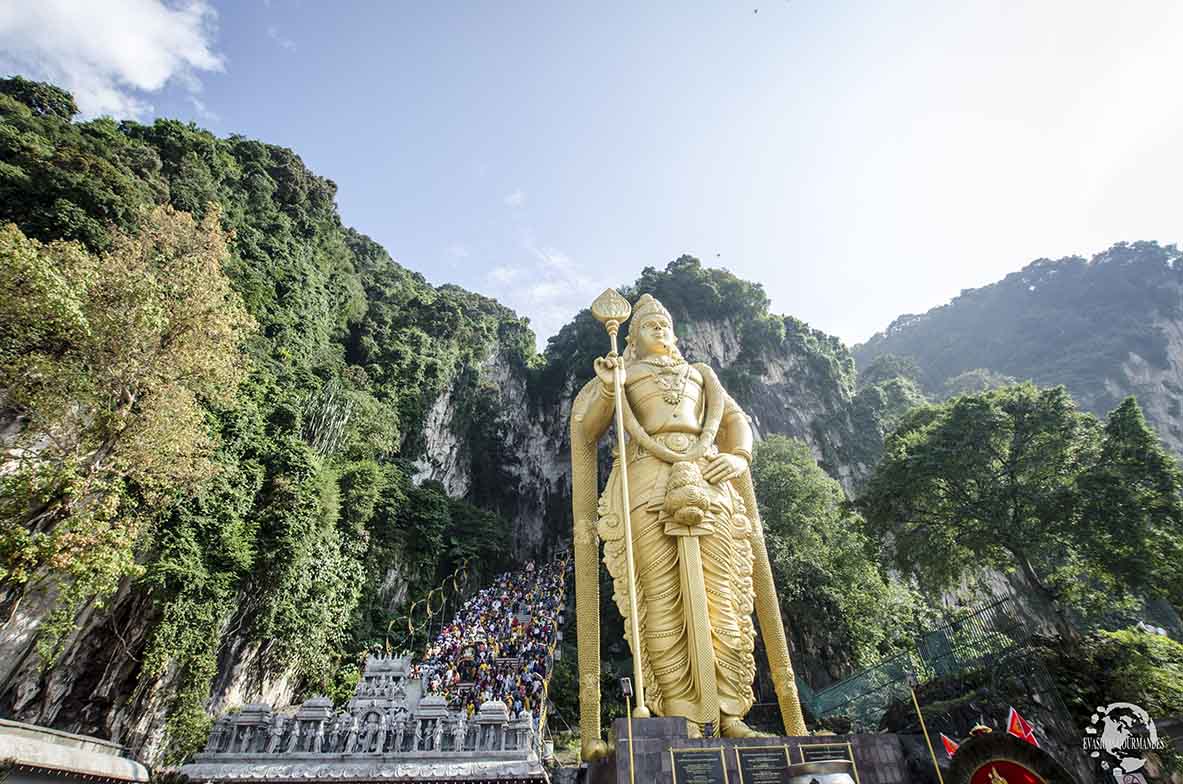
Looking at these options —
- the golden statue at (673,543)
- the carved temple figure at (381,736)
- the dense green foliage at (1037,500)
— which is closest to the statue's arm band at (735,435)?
the golden statue at (673,543)

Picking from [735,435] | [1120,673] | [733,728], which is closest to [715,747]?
[733,728]

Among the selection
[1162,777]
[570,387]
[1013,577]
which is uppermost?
[570,387]

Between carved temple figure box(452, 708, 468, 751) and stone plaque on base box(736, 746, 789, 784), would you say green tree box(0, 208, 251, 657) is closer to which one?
carved temple figure box(452, 708, 468, 751)

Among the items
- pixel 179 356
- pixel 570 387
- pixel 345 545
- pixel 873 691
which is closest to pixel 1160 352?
pixel 570 387

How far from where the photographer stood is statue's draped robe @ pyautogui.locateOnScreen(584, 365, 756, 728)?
437cm

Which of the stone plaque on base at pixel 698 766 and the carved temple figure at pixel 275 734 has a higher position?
the carved temple figure at pixel 275 734

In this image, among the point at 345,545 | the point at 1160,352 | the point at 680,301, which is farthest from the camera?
the point at 1160,352

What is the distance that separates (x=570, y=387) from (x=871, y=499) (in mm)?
20700

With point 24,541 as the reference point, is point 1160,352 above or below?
above

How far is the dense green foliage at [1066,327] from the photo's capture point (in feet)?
123

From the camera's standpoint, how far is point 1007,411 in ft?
37.2

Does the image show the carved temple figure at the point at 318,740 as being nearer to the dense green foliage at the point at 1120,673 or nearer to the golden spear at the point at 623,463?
the golden spear at the point at 623,463

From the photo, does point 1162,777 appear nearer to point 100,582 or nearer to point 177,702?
point 100,582

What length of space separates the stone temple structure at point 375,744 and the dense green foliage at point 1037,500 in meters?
8.30
